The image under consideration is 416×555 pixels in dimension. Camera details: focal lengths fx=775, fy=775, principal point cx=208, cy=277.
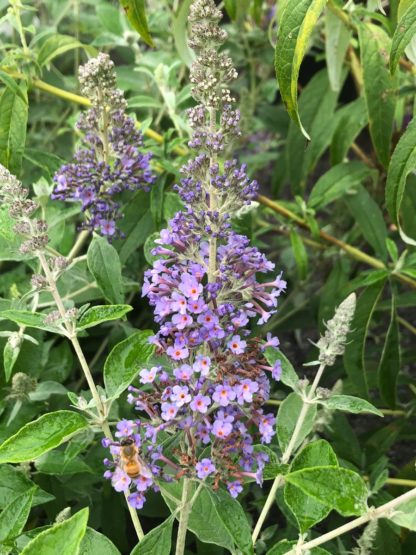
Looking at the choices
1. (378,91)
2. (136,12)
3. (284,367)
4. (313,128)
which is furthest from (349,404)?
(313,128)

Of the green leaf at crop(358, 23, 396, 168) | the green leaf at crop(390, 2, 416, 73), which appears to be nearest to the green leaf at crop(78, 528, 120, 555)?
the green leaf at crop(390, 2, 416, 73)

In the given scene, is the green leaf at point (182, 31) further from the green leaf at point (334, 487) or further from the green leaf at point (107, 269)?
the green leaf at point (334, 487)

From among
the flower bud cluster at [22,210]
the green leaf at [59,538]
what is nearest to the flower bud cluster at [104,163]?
the flower bud cluster at [22,210]

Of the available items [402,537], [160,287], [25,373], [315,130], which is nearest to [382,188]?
[315,130]

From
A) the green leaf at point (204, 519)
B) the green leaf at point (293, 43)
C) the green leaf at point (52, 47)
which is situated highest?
the green leaf at point (293, 43)

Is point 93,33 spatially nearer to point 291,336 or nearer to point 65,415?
point 291,336

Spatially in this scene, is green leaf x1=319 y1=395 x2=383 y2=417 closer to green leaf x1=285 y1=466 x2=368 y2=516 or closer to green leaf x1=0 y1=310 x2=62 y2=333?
green leaf x1=285 y1=466 x2=368 y2=516

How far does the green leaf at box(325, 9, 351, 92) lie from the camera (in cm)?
213

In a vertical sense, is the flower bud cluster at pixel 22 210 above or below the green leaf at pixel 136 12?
below

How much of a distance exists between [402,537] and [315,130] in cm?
130

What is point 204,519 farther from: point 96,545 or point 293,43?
point 293,43

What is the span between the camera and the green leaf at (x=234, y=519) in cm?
132

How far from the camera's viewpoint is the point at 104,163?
1735 mm

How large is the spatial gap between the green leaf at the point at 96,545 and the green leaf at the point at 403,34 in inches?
36.7
